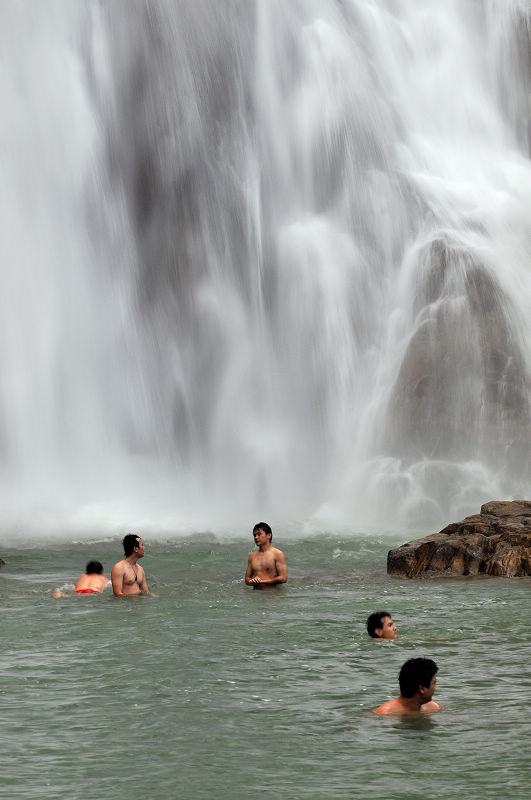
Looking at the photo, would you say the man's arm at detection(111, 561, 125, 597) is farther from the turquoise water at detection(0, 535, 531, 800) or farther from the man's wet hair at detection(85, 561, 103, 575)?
the man's wet hair at detection(85, 561, 103, 575)

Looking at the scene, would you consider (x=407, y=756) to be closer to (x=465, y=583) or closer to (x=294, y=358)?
(x=465, y=583)

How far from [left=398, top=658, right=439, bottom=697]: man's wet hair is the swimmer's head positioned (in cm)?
250

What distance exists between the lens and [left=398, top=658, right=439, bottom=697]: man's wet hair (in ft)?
28.1

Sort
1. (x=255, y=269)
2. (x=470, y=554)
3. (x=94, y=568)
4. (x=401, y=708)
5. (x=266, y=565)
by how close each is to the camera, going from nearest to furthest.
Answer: (x=401, y=708)
(x=94, y=568)
(x=266, y=565)
(x=470, y=554)
(x=255, y=269)

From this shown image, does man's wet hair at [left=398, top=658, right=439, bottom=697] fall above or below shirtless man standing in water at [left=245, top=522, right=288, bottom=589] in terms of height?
below

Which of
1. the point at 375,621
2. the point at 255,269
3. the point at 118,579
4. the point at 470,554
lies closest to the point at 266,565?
the point at 118,579

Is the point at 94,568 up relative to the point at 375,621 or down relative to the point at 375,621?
up

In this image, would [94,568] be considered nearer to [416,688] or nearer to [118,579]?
[118,579]

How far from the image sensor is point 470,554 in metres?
16.3

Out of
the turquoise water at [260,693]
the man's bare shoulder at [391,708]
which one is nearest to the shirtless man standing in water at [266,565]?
the turquoise water at [260,693]

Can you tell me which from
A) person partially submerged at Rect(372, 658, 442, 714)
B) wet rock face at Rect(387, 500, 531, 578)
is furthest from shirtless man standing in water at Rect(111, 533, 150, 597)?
person partially submerged at Rect(372, 658, 442, 714)

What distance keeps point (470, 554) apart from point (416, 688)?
7.94 metres

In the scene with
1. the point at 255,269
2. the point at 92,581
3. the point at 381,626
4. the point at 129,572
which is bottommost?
the point at 381,626

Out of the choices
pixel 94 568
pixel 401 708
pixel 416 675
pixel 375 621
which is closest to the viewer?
pixel 416 675
